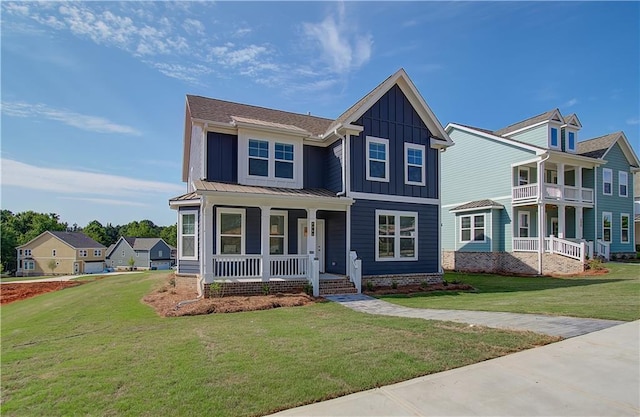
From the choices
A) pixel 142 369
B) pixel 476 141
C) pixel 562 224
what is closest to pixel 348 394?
pixel 142 369

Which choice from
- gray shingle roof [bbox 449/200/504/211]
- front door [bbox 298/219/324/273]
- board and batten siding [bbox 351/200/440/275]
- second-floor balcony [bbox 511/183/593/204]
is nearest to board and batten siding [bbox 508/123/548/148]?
second-floor balcony [bbox 511/183/593/204]

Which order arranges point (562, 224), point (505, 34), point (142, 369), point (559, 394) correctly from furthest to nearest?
point (562, 224)
point (505, 34)
point (142, 369)
point (559, 394)

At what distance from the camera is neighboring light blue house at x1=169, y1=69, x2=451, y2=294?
12.5 meters

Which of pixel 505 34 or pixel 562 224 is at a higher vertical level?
pixel 505 34

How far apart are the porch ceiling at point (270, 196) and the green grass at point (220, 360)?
4.20 m

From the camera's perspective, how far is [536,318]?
7551 mm

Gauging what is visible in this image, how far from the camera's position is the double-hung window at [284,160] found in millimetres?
14047

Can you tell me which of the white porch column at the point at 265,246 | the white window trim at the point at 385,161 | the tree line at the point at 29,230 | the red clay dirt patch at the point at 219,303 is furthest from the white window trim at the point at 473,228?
the tree line at the point at 29,230

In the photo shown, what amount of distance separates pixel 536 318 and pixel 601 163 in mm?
21101

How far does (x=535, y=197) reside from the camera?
19.9 meters

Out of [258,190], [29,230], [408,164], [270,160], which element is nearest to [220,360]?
[258,190]

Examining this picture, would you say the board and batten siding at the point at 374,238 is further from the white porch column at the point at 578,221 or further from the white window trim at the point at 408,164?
the white porch column at the point at 578,221

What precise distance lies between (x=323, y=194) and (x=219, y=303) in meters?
5.76

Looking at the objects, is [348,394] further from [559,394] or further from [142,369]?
[142,369]
